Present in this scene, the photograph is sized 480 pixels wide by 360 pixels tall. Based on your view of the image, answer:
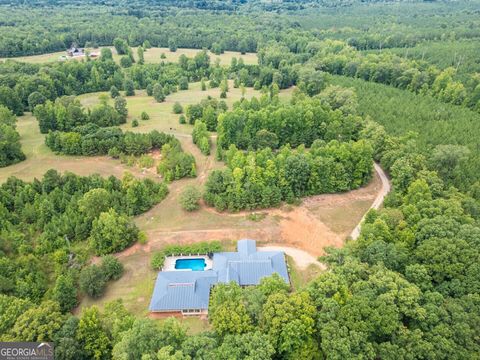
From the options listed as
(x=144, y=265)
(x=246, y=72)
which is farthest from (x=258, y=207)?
(x=246, y=72)

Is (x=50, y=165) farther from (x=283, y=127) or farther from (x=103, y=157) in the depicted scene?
(x=283, y=127)

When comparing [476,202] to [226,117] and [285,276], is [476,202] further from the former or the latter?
[226,117]

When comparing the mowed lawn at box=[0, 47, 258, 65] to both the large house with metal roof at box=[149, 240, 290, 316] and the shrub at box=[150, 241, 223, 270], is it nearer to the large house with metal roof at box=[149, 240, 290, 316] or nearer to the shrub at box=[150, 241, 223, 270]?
the shrub at box=[150, 241, 223, 270]

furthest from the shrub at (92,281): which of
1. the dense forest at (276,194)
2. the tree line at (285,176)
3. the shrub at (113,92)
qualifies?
the shrub at (113,92)

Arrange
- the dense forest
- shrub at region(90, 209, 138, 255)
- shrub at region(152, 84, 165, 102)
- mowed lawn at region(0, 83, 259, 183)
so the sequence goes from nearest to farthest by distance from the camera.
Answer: the dense forest, shrub at region(90, 209, 138, 255), mowed lawn at region(0, 83, 259, 183), shrub at region(152, 84, 165, 102)

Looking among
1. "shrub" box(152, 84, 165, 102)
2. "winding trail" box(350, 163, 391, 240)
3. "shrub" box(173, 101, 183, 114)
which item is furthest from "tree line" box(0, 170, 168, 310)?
"shrub" box(152, 84, 165, 102)

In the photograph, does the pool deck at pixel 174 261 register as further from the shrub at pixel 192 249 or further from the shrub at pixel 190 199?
the shrub at pixel 190 199
